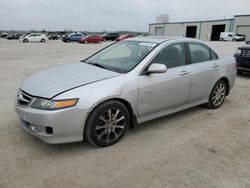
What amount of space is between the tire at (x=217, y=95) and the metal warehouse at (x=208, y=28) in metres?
48.5

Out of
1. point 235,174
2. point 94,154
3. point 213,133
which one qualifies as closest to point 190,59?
point 213,133

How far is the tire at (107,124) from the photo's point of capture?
3070mm

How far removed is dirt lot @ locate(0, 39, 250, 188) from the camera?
2625 millimetres

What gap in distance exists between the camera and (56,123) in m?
2.85

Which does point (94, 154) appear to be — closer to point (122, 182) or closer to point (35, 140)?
point (122, 182)

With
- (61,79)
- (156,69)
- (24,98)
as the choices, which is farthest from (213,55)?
(24,98)

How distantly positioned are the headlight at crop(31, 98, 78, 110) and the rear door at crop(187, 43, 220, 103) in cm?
224

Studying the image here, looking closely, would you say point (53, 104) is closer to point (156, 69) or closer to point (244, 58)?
point (156, 69)

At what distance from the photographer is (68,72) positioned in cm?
359

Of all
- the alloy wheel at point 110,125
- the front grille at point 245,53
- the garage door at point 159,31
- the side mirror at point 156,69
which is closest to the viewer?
the alloy wheel at point 110,125

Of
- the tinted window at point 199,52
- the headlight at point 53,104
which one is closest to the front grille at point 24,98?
the headlight at point 53,104

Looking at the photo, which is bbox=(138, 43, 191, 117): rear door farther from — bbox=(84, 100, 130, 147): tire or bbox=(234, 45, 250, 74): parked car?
bbox=(234, 45, 250, 74): parked car

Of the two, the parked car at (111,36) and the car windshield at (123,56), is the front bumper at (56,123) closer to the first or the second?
the car windshield at (123,56)

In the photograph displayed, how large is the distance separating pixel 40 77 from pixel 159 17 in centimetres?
9993
